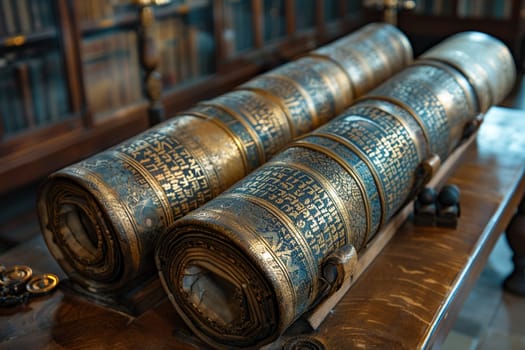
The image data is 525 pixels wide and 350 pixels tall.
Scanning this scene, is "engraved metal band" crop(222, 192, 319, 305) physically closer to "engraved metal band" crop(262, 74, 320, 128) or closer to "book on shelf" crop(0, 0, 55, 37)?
"engraved metal band" crop(262, 74, 320, 128)

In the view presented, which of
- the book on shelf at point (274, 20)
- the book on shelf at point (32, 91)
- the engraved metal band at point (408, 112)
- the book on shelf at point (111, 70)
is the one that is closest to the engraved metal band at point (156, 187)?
the engraved metal band at point (408, 112)

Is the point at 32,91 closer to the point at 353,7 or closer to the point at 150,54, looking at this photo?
the point at 150,54

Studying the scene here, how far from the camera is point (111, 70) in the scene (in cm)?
283

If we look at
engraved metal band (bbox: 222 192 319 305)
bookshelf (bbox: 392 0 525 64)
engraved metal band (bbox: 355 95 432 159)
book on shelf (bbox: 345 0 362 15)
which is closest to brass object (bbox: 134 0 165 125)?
engraved metal band (bbox: 355 95 432 159)

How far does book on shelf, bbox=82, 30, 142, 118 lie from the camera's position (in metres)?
2.70

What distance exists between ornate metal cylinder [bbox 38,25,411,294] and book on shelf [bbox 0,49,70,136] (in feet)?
3.39

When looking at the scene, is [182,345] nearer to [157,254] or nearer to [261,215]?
[157,254]

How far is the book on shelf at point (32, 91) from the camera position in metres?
2.44

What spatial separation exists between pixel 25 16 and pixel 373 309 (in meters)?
1.70

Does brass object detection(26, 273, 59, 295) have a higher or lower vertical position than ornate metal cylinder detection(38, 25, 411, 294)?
lower

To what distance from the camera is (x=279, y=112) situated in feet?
5.79

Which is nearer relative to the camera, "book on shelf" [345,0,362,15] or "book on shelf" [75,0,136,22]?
"book on shelf" [75,0,136,22]

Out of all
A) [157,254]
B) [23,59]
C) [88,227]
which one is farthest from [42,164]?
[157,254]

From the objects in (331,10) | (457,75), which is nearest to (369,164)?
(457,75)
